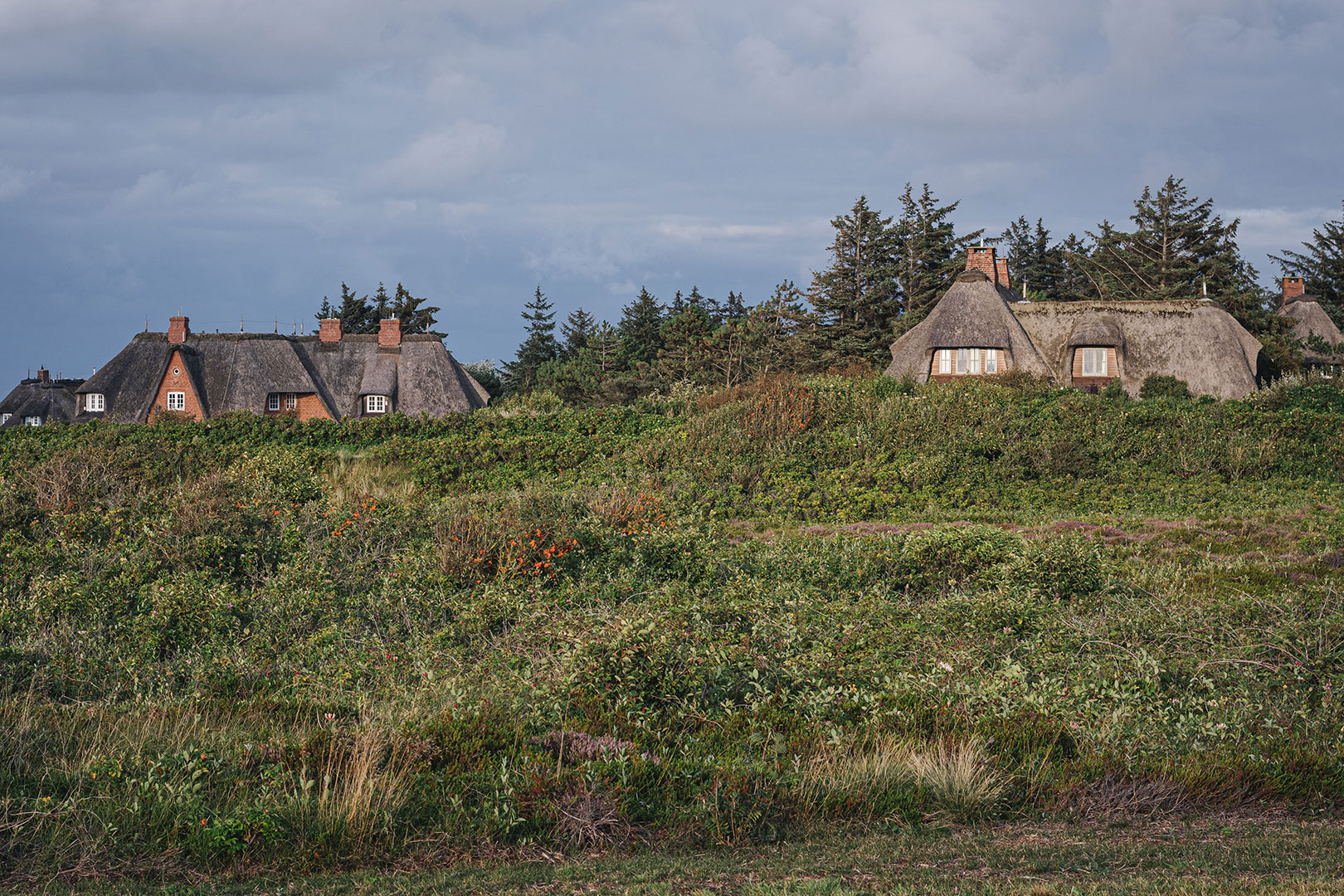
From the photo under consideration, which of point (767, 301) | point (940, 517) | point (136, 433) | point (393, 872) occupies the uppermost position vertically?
point (767, 301)

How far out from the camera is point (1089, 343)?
35.4m

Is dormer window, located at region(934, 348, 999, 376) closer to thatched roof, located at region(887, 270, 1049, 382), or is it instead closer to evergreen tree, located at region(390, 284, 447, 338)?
thatched roof, located at region(887, 270, 1049, 382)

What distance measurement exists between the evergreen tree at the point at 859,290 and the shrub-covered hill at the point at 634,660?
26.7 meters

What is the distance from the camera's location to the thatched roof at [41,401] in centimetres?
5475

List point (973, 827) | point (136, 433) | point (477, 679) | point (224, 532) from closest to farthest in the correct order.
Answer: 1. point (973, 827)
2. point (477, 679)
3. point (224, 532)
4. point (136, 433)

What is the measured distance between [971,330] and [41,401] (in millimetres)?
48128

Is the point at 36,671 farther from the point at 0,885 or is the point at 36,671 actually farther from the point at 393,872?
the point at 393,872

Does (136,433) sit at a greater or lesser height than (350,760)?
greater

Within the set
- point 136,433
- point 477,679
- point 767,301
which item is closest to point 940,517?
point 477,679

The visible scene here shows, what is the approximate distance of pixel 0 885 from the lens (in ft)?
15.2

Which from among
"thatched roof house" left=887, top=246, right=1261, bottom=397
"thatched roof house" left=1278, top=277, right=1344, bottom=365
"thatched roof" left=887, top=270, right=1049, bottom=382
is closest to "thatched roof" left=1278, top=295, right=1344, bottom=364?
"thatched roof house" left=1278, top=277, right=1344, bottom=365

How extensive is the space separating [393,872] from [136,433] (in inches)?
788

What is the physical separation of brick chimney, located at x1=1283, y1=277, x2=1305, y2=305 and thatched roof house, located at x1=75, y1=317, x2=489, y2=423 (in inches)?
1480

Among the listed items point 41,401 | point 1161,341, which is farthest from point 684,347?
point 41,401
